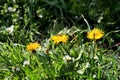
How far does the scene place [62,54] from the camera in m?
2.80

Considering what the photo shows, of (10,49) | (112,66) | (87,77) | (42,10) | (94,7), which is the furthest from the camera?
(42,10)

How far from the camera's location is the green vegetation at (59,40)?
2.73 meters

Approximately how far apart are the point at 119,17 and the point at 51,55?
2.65ft

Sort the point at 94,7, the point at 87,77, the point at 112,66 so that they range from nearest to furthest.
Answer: the point at 87,77
the point at 112,66
the point at 94,7

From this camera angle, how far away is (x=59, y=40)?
2646 mm

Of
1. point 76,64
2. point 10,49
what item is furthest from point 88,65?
point 10,49

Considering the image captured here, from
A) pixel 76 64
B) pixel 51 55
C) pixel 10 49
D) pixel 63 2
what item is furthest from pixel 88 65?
pixel 63 2

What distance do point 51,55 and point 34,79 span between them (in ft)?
0.90

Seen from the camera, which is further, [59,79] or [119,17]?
[119,17]

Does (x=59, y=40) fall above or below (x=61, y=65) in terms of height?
above

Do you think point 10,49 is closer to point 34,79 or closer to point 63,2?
point 34,79

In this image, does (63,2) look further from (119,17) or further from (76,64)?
(76,64)

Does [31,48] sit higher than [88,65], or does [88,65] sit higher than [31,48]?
→ [31,48]

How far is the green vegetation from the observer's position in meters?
2.73
